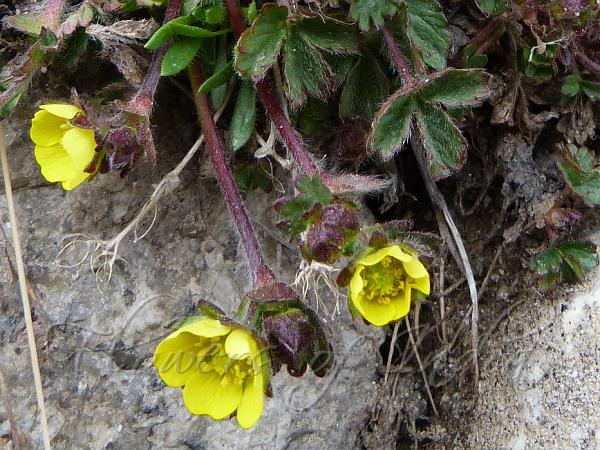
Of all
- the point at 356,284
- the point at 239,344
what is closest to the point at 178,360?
the point at 239,344

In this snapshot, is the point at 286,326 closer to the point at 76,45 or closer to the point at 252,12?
the point at 252,12

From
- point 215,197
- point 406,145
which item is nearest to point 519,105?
point 406,145

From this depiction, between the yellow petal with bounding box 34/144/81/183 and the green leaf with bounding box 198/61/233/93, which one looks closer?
the yellow petal with bounding box 34/144/81/183

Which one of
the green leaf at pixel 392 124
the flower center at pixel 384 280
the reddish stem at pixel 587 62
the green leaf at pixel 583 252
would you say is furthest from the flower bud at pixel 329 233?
the reddish stem at pixel 587 62

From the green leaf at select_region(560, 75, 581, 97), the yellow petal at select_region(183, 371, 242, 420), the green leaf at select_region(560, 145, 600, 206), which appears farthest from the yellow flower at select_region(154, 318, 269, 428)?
A: the green leaf at select_region(560, 75, 581, 97)

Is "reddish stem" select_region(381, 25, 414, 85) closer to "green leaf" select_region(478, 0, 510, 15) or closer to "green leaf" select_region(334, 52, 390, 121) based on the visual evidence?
"green leaf" select_region(334, 52, 390, 121)

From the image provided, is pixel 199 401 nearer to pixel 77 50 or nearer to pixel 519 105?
pixel 77 50
